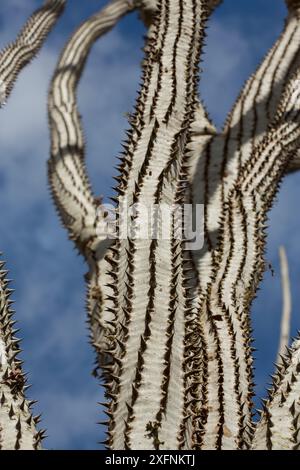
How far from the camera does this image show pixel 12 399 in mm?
2920

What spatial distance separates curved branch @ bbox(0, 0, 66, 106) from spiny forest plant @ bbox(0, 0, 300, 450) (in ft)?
0.12

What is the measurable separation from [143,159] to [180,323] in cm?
88

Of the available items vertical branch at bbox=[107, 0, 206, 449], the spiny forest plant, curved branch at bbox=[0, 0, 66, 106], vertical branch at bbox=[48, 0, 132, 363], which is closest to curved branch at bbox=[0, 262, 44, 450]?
the spiny forest plant

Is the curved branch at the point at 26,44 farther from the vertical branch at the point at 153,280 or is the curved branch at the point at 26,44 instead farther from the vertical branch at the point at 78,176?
the vertical branch at the point at 153,280

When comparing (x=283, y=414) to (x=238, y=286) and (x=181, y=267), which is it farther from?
(x=238, y=286)

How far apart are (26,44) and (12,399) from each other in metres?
5.35

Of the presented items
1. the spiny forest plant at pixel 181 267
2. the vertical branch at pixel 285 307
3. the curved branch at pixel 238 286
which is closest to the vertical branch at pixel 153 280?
the spiny forest plant at pixel 181 267

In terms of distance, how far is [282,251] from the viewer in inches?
465

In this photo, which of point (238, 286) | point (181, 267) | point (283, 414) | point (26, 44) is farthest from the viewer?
point (26, 44)

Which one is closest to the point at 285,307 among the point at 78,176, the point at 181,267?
the point at 78,176

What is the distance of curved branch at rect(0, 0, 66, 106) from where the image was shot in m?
6.60

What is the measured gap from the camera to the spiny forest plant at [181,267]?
2.96 meters

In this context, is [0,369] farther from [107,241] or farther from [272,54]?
[272,54]

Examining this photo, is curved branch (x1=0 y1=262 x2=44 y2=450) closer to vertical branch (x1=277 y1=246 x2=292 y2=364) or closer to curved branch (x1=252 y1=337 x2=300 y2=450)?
curved branch (x1=252 y1=337 x2=300 y2=450)
